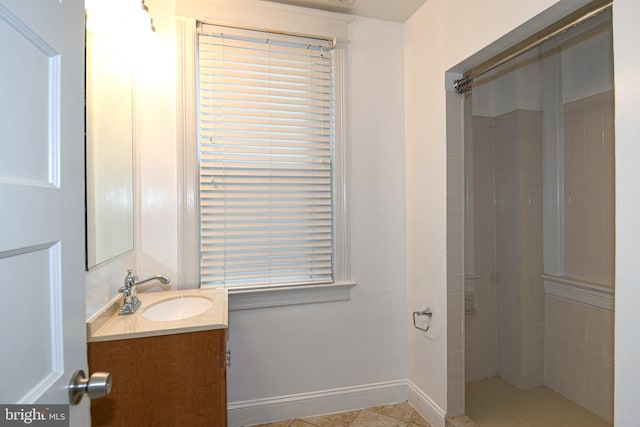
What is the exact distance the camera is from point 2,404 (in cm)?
49

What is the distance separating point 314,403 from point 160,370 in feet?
3.86

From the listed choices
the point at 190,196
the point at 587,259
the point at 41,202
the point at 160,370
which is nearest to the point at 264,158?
the point at 190,196

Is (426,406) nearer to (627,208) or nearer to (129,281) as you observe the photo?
(627,208)

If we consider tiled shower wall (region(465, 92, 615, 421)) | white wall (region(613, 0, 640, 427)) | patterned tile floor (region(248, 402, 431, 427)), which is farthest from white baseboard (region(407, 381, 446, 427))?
white wall (region(613, 0, 640, 427))

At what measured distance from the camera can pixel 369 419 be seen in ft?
6.86

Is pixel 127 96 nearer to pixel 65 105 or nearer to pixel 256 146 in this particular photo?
pixel 256 146

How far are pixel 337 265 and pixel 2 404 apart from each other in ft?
5.89

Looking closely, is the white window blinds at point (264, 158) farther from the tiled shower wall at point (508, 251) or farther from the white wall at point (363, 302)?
the tiled shower wall at point (508, 251)

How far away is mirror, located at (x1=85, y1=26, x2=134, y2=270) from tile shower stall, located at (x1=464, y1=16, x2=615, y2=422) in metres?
2.10


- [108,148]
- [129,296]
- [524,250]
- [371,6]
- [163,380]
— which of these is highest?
[371,6]

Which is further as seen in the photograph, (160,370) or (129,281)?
(129,281)

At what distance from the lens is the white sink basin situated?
5.49ft

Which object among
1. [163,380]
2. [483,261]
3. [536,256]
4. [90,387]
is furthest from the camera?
[483,261]

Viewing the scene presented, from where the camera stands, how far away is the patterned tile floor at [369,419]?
2033mm
